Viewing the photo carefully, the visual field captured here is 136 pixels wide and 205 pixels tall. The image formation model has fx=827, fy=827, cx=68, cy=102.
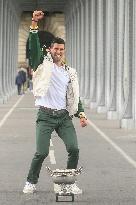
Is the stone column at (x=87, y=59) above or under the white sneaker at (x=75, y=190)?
above

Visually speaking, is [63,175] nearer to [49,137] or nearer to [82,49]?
[49,137]

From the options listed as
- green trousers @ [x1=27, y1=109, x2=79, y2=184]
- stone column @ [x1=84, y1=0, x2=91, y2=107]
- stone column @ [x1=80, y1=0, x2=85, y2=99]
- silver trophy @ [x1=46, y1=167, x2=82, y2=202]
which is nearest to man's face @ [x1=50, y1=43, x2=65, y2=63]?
green trousers @ [x1=27, y1=109, x2=79, y2=184]

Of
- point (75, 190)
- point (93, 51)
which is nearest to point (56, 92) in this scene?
point (75, 190)

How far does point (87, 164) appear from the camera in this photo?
13695 millimetres

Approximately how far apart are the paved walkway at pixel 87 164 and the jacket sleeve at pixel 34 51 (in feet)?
5.20

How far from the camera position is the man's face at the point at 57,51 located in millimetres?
9617

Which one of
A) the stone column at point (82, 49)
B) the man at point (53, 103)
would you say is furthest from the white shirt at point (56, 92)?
the stone column at point (82, 49)

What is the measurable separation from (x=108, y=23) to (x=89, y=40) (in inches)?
508

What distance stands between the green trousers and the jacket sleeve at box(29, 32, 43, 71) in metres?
0.59

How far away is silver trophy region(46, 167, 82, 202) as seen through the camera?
30.5ft

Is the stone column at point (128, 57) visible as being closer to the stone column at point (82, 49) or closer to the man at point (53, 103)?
the man at point (53, 103)

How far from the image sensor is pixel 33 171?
981 cm

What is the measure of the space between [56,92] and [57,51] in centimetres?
51

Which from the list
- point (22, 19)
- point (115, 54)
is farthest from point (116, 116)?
point (22, 19)
